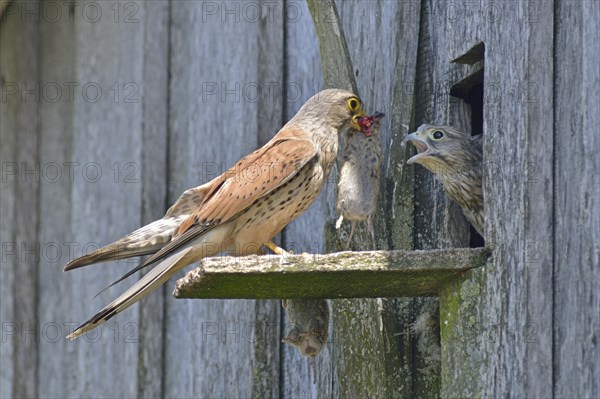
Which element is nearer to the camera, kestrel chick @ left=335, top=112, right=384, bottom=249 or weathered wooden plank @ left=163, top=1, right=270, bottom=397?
kestrel chick @ left=335, top=112, right=384, bottom=249

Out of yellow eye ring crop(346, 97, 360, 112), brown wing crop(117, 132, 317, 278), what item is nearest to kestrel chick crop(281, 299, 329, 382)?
brown wing crop(117, 132, 317, 278)

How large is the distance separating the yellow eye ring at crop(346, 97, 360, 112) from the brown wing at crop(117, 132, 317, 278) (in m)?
0.23

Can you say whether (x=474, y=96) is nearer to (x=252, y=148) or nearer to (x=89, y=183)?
(x=252, y=148)

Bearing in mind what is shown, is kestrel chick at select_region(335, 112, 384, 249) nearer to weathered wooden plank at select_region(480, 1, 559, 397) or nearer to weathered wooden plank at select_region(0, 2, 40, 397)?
weathered wooden plank at select_region(480, 1, 559, 397)

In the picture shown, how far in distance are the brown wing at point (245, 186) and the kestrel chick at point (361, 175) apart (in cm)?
17

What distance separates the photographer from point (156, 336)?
5266 mm

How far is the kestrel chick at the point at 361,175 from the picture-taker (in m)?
4.31

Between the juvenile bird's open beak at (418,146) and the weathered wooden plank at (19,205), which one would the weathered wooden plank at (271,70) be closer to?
the juvenile bird's open beak at (418,146)

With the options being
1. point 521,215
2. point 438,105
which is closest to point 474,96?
point 438,105

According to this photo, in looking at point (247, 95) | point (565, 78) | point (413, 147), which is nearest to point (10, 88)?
point (247, 95)

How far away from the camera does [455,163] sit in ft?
14.0

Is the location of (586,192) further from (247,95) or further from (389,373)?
(247,95)

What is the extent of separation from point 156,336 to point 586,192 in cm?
238

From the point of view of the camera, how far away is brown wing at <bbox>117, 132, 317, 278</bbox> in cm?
443
